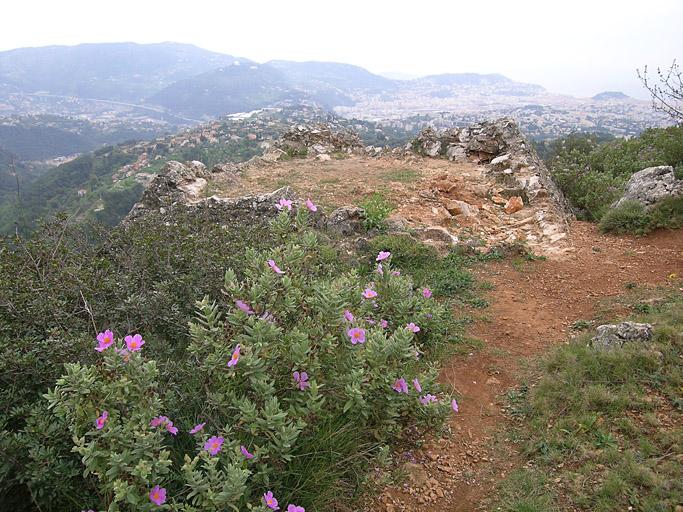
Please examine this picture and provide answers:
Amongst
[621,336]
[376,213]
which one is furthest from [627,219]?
[621,336]

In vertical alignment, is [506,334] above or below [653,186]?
below

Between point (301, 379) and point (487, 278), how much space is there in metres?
4.36

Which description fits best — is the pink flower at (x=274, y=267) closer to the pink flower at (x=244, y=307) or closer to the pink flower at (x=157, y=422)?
the pink flower at (x=244, y=307)

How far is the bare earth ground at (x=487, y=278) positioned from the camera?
2.56 meters

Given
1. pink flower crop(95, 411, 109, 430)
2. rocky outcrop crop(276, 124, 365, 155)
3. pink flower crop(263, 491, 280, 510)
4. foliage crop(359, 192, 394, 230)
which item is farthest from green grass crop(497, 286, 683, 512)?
rocky outcrop crop(276, 124, 365, 155)

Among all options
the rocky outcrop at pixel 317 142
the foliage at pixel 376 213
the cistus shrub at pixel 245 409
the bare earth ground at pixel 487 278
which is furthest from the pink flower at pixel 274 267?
the rocky outcrop at pixel 317 142

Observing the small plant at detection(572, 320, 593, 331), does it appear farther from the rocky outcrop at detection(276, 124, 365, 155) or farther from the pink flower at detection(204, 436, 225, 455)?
the rocky outcrop at detection(276, 124, 365, 155)

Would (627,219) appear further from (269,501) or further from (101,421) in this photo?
(101,421)

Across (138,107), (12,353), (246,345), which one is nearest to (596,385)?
(246,345)

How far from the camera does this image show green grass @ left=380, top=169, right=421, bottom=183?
32.9 feet

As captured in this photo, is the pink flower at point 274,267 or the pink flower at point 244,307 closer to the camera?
the pink flower at point 244,307

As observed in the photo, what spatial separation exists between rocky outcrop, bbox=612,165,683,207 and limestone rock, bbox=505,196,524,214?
159cm

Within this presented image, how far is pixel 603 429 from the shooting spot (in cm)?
264

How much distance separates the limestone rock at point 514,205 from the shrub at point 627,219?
59.6 inches
